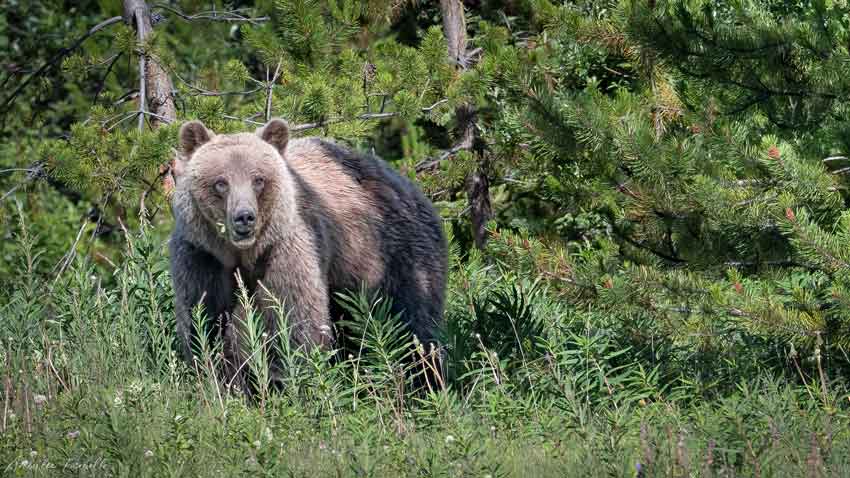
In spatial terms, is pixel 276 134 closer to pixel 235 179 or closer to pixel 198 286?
pixel 235 179

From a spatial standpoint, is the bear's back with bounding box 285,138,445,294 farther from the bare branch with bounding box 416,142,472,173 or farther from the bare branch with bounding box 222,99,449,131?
the bare branch with bounding box 416,142,472,173

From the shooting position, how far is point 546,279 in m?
7.40

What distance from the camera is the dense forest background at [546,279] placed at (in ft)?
16.0

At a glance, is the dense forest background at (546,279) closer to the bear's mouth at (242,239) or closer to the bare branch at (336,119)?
the bare branch at (336,119)

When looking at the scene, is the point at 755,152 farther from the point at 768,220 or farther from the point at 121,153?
the point at 121,153

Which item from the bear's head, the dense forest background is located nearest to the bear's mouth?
the bear's head

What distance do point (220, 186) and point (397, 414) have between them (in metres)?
2.11

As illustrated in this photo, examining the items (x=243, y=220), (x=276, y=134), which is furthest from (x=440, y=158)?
(x=243, y=220)

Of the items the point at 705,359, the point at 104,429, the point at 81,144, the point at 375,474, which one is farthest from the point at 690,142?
the point at 81,144

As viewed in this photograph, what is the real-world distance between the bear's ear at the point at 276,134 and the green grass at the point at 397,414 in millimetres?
1007

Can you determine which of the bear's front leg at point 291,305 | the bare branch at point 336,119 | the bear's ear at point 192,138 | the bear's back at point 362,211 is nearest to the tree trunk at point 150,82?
the bare branch at point 336,119

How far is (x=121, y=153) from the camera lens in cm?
815

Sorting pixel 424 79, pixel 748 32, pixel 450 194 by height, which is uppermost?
pixel 748 32

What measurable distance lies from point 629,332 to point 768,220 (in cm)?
136
